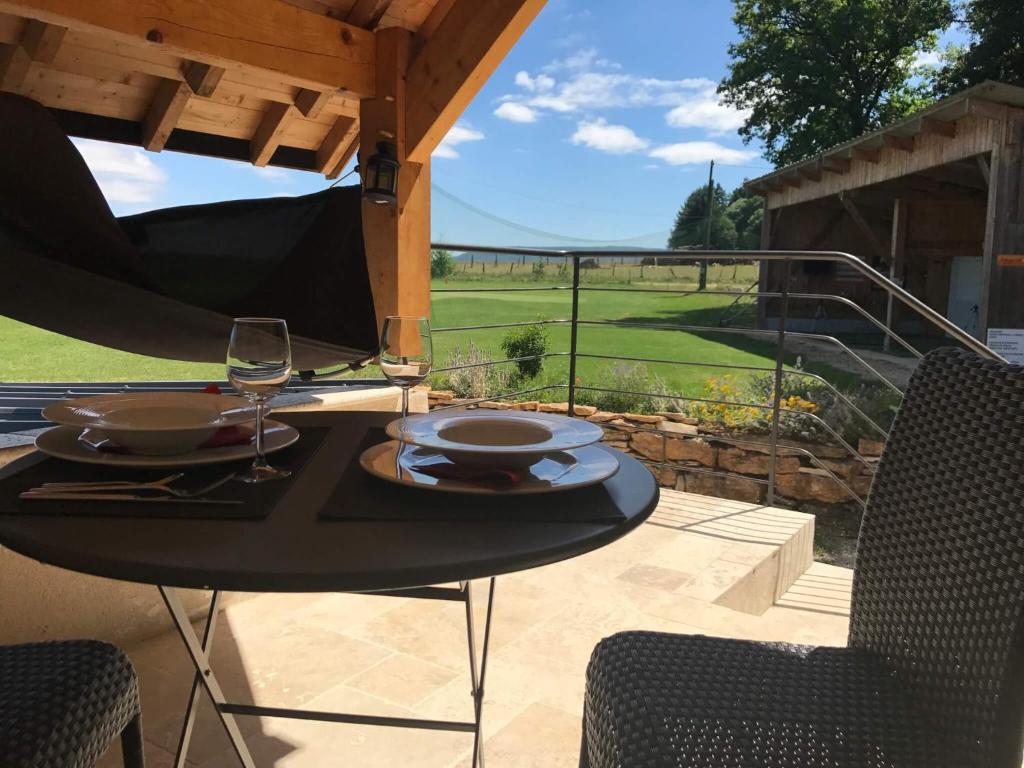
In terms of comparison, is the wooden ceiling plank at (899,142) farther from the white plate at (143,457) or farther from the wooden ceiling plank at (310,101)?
the white plate at (143,457)

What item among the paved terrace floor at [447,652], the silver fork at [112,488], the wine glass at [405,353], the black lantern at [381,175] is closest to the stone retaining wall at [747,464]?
the black lantern at [381,175]

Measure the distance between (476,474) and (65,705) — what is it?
21.5 inches

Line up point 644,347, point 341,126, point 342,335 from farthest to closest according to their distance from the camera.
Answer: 1. point 644,347
2. point 341,126
3. point 342,335

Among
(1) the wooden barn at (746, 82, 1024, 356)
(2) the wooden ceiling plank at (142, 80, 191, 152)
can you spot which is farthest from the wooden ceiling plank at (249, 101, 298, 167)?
(1) the wooden barn at (746, 82, 1024, 356)

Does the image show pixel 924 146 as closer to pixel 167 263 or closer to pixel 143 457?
pixel 167 263

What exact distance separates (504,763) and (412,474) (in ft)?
2.80

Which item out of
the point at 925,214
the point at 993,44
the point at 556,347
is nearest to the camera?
the point at 925,214

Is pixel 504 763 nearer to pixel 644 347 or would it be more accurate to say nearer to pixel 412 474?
pixel 412 474

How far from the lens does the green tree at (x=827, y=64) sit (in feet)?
60.9

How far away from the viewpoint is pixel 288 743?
5.00ft

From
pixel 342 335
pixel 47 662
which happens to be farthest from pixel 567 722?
pixel 342 335

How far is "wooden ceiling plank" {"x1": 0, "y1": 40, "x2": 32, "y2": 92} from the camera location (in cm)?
276

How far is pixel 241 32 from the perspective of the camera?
2.74 metres

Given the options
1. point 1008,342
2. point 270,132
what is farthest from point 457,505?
point 1008,342
